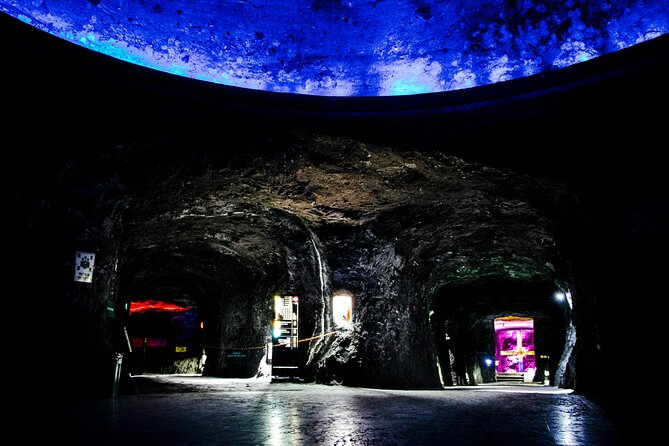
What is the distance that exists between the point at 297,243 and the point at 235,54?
201 inches

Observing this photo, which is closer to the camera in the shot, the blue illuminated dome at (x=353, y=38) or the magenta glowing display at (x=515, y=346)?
the blue illuminated dome at (x=353, y=38)

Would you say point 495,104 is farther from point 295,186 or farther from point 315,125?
point 295,186

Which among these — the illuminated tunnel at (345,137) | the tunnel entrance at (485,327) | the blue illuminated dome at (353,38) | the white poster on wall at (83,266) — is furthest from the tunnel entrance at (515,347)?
the white poster on wall at (83,266)

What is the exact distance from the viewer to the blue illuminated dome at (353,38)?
23.1 feet

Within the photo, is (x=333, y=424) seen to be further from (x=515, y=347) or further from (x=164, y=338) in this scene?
(x=515, y=347)

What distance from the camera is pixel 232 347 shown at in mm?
15922

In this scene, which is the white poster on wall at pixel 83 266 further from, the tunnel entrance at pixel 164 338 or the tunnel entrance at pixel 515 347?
the tunnel entrance at pixel 515 347

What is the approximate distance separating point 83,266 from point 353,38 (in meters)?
5.60

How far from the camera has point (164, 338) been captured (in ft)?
75.5

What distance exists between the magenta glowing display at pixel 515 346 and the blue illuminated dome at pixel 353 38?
1150 inches

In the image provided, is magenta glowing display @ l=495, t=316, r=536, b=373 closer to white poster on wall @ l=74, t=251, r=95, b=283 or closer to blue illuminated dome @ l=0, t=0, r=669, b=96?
blue illuminated dome @ l=0, t=0, r=669, b=96

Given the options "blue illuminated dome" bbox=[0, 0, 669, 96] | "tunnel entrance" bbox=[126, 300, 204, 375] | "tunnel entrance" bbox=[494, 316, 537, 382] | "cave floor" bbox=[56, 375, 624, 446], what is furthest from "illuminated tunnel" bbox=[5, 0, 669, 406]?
"tunnel entrance" bbox=[494, 316, 537, 382]

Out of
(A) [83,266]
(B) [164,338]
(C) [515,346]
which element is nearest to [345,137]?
(A) [83,266]

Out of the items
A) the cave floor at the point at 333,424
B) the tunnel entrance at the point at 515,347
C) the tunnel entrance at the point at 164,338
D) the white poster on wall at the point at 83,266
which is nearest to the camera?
the cave floor at the point at 333,424
